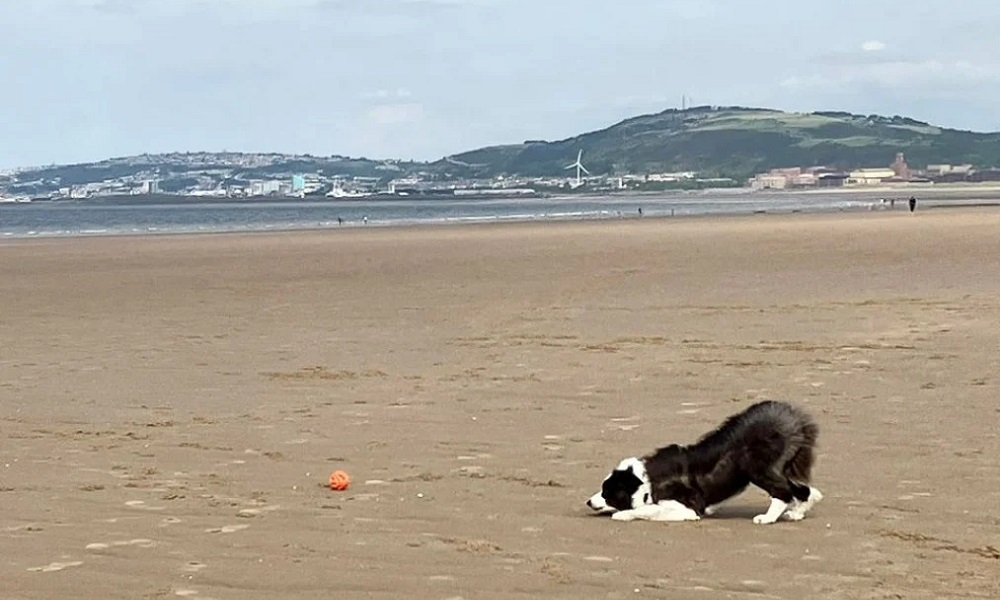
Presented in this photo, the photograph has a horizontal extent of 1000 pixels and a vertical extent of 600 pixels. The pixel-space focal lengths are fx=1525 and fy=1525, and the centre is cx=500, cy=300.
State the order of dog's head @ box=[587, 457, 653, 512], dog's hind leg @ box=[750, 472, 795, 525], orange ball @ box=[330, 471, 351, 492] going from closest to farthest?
1. dog's hind leg @ box=[750, 472, 795, 525]
2. dog's head @ box=[587, 457, 653, 512]
3. orange ball @ box=[330, 471, 351, 492]

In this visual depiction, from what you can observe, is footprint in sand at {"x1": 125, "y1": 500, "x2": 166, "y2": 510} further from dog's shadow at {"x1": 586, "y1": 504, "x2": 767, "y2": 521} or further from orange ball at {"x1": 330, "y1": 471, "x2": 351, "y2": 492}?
dog's shadow at {"x1": 586, "y1": 504, "x2": 767, "y2": 521}

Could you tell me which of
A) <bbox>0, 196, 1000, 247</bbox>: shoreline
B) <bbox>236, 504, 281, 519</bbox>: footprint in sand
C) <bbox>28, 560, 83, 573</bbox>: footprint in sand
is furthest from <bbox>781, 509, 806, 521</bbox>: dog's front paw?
<bbox>0, 196, 1000, 247</bbox>: shoreline

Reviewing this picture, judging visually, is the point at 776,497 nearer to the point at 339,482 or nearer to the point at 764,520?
the point at 764,520

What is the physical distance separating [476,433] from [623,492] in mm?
2715

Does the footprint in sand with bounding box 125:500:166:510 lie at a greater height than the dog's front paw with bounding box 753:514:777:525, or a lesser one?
greater

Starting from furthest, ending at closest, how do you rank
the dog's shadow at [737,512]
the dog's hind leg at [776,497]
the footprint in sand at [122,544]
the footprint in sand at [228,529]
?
the dog's shadow at [737,512] < the dog's hind leg at [776,497] < the footprint in sand at [228,529] < the footprint in sand at [122,544]

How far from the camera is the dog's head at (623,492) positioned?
24.1ft

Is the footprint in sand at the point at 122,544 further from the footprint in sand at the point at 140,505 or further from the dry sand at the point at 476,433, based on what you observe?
the footprint in sand at the point at 140,505

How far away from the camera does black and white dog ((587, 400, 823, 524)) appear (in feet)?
24.0

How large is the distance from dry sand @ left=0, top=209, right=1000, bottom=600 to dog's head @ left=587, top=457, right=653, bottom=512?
0.16m

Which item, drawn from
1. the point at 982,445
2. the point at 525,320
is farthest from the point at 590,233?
the point at 982,445

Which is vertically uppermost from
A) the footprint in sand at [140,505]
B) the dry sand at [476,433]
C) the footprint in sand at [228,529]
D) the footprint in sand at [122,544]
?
the footprint in sand at [122,544]

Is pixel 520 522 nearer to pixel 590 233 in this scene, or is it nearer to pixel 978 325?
pixel 978 325

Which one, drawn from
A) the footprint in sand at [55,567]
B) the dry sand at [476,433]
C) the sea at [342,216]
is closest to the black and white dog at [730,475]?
the dry sand at [476,433]
